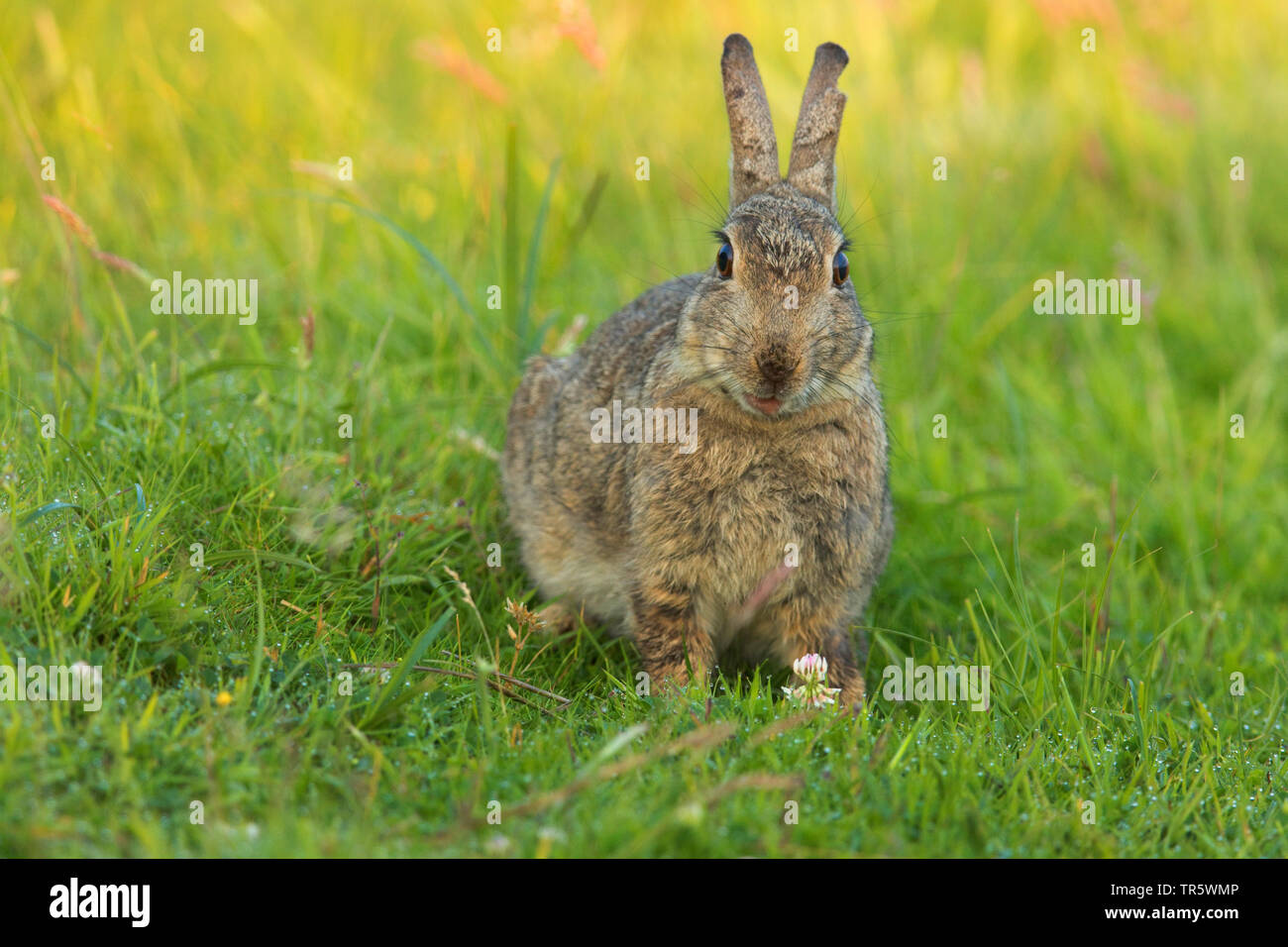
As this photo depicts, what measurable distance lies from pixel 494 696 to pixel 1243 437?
448 cm

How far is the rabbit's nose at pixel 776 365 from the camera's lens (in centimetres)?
384

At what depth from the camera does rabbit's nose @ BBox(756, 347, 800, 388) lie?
3842 mm

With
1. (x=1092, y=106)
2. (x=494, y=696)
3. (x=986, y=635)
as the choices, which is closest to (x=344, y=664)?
(x=494, y=696)

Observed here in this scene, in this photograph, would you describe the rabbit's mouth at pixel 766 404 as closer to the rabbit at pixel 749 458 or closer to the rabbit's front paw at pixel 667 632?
the rabbit at pixel 749 458

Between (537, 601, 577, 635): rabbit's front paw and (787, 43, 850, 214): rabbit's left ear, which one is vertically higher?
(787, 43, 850, 214): rabbit's left ear

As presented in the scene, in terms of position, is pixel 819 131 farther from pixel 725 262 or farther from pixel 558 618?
pixel 558 618

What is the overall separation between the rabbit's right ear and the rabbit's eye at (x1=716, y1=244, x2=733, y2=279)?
426 millimetres

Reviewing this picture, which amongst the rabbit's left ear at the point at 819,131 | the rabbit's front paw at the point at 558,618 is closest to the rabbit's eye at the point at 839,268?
the rabbit's left ear at the point at 819,131

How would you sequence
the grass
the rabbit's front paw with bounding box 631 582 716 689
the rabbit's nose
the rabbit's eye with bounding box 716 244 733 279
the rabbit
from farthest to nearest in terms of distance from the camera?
the rabbit's front paw with bounding box 631 582 716 689
the rabbit's eye with bounding box 716 244 733 279
the rabbit
the rabbit's nose
the grass

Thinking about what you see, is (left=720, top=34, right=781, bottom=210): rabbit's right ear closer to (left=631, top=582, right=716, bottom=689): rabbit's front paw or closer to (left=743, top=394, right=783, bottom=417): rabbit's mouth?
(left=743, top=394, right=783, bottom=417): rabbit's mouth

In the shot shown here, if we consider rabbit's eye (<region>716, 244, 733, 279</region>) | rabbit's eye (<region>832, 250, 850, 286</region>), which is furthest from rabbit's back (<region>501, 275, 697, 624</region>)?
rabbit's eye (<region>832, 250, 850, 286</region>)

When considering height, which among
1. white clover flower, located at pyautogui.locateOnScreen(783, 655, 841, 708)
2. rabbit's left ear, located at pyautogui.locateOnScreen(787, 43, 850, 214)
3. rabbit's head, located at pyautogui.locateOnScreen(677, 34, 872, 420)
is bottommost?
white clover flower, located at pyautogui.locateOnScreen(783, 655, 841, 708)
